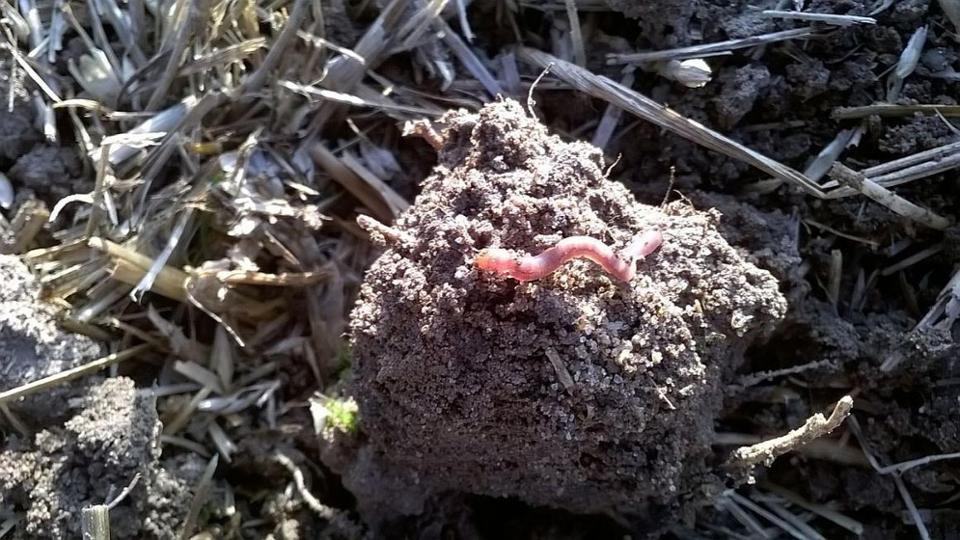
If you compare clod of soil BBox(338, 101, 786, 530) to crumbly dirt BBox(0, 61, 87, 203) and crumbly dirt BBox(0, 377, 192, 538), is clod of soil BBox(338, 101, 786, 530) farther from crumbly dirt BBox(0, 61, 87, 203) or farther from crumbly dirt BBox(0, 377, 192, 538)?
crumbly dirt BBox(0, 61, 87, 203)

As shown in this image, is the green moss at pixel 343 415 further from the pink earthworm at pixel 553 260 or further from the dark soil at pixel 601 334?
the pink earthworm at pixel 553 260

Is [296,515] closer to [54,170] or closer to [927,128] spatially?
[54,170]

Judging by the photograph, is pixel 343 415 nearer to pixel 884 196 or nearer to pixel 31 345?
pixel 31 345

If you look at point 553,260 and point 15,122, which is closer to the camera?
point 553,260

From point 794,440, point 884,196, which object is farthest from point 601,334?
point 884,196

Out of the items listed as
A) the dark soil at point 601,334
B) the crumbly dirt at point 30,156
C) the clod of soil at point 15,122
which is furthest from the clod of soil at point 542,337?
the clod of soil at point 15,122

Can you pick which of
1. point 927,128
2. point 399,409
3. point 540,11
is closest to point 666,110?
point 540,11
